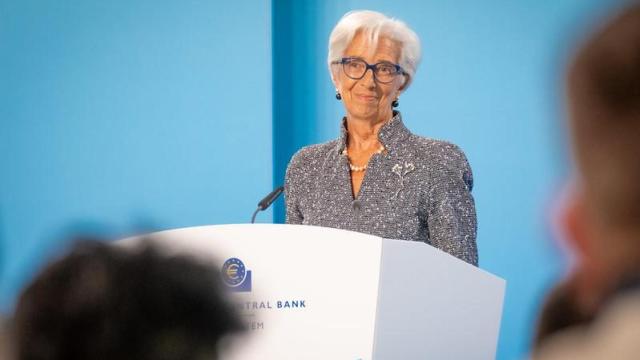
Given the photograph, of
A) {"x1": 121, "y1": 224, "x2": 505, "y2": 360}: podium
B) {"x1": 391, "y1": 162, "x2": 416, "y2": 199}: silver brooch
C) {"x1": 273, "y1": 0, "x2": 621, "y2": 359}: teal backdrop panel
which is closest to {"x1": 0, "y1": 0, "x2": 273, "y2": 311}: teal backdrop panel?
{"x1": 273, "y1": 0, "x2": 621, "y2": 359}: teal backdrop panel

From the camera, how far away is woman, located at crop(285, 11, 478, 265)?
236 centimetres

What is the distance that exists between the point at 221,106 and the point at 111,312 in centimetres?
390

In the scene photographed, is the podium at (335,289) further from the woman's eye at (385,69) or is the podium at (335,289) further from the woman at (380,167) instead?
the woman's eye at (385,69)

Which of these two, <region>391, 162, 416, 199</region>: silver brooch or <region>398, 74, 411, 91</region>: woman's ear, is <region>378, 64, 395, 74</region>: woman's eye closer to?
<region>398, 74, 411, 91</region>: woman's ear

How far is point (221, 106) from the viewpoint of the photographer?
441cm

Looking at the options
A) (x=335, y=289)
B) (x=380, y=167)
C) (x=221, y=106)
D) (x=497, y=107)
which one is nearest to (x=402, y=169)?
(x=380, y=167)

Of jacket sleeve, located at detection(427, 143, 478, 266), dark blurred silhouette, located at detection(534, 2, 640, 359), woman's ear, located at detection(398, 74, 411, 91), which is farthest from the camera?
woman's ear, located at detection(398, 74, 411, 91)

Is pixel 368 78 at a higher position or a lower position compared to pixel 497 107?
higher

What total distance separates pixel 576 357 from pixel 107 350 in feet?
0.94

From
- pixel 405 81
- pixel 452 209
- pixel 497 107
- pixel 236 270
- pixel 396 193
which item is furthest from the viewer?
pixel 497 107

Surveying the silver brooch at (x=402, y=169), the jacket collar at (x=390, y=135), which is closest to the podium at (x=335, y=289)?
the silver brooch at (x=402, y=169)

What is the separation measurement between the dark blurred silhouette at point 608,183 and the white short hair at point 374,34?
213 cm

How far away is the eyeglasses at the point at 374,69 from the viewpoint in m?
2.63

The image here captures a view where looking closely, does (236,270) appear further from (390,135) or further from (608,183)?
(390,135)
